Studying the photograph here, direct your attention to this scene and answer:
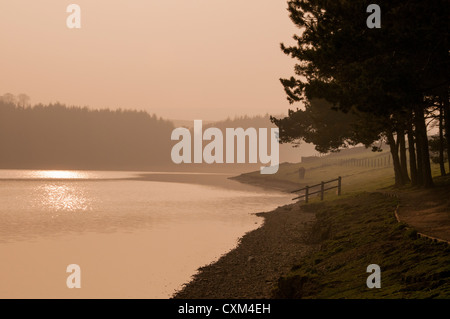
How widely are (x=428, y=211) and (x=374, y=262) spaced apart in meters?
7.34

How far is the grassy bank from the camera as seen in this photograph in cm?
1134

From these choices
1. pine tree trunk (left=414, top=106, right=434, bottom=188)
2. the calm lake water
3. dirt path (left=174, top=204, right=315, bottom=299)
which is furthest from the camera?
pine tree trunk (left=414, top=106, right=434, bottom=188)

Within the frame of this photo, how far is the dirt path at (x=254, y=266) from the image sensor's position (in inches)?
684

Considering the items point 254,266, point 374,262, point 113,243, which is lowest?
point 254,266

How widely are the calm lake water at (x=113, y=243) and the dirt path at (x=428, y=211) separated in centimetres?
942

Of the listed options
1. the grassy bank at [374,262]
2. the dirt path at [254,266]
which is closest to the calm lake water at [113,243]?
the dirt path at [254,266]

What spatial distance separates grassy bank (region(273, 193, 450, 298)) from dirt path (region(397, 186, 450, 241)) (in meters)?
0.58

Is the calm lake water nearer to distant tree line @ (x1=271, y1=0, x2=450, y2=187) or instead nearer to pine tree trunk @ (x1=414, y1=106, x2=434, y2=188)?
distant tree line @ (x1=271, y1=0, x2=450, y2=187)

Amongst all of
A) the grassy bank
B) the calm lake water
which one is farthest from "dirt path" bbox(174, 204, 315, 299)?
the grassy bank

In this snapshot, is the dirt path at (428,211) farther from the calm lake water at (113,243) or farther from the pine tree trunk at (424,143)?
the calm lake water at (113,243)

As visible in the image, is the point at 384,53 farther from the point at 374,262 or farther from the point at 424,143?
the point at 424,143

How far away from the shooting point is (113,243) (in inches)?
1145

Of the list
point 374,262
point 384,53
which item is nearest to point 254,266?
point 374,262

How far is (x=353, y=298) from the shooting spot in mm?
11820
